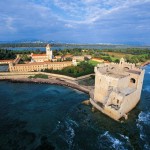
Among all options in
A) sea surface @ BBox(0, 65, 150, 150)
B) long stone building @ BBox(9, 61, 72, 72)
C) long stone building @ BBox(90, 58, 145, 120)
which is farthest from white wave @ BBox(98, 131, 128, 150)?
long stone building @ BBox(9, 61, 72, 72)

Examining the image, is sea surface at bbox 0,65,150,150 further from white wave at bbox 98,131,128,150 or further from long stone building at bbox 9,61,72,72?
long stone building at bbox 9,61,72,72

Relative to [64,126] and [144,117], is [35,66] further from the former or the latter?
[144,117]

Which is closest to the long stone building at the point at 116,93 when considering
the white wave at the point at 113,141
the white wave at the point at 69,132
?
the white wave at the point at 113,141

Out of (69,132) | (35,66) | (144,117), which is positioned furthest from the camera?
(35,66)

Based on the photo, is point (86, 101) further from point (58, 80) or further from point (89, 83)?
point (58, 80)

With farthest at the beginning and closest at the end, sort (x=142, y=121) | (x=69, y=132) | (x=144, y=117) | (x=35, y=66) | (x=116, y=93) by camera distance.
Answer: (x=35, y=66) < (x=144, y=117) < (x=116, y=93) < (x=142, y=121) < (x=69, y=132)

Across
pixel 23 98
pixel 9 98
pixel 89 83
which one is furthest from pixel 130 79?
pixel 9 98

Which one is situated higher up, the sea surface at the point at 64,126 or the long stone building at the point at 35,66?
the long stone building at the point at 35,66

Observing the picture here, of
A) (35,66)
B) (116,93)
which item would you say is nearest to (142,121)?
(116,93)

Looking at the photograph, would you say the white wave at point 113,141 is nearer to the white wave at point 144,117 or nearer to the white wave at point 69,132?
the white wave at point 69,132
